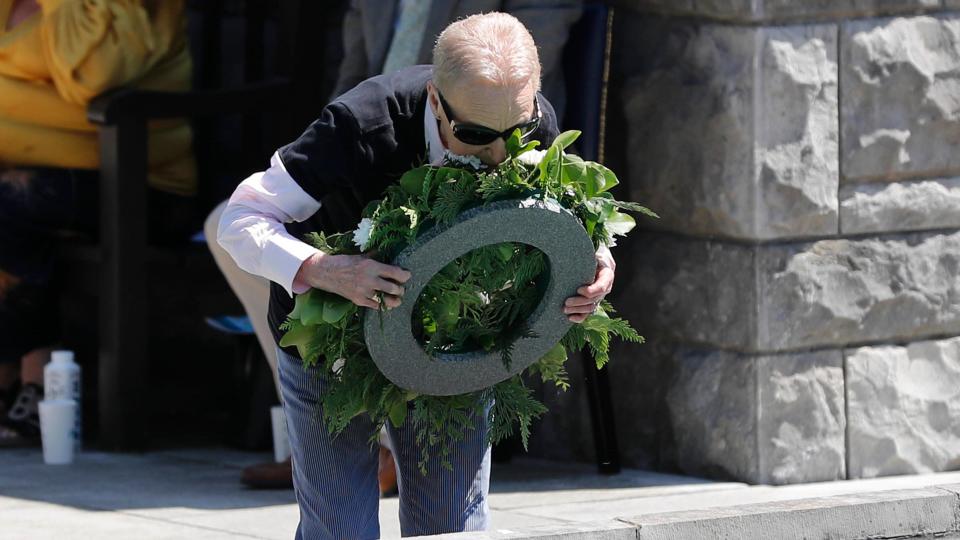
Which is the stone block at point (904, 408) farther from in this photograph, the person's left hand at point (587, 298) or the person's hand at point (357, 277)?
the person's hand at point (357, 277)

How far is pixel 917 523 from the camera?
4.41m

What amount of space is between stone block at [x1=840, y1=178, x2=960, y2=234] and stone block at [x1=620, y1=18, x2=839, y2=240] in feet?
0.21

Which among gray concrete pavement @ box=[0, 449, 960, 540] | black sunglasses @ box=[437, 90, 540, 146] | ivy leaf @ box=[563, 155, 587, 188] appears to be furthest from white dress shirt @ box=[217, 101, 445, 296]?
gray concrete pavement @ box=[0, 449, 960, 540]

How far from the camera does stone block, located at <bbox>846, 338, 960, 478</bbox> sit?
5445 mm

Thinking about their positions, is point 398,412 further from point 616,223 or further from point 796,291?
point 796,291

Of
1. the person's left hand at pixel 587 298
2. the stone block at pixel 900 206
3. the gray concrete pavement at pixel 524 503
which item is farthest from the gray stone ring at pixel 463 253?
the stone block at pixel 900 206

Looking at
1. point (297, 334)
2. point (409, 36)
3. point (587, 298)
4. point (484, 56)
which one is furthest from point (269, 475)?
point (484, 56)

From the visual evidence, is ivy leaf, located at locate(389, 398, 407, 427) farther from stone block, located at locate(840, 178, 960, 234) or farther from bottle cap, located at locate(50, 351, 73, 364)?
bottle cap, located at locate(50, 351, 73, 364)

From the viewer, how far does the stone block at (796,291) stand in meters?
5.32

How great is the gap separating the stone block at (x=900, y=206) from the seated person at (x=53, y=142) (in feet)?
7.56

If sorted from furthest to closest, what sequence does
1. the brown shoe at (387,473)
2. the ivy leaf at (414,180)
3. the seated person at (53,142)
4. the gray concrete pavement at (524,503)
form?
the seated person at (53,142)
the brown shoe at (387,473)
the gray concrete pavement at (524,503)
the ivy leaf at (414,180)

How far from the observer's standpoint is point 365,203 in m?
3.33

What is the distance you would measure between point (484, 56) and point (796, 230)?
2438mm

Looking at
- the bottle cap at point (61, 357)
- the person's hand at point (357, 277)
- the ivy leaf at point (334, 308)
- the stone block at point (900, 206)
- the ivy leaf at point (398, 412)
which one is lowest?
the bottle cap at point (61, 357)
